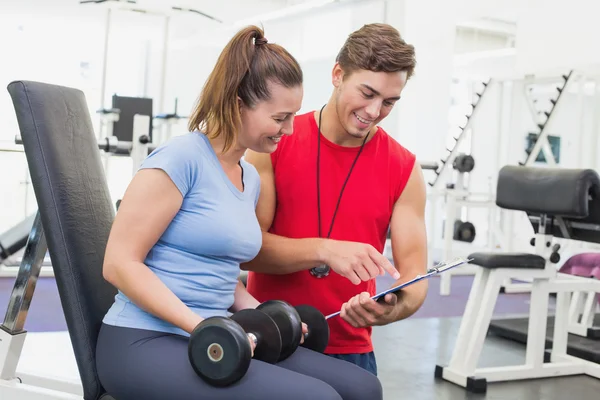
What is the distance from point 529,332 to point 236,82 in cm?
279

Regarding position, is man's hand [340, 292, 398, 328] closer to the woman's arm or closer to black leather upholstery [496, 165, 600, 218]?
the woman's arm

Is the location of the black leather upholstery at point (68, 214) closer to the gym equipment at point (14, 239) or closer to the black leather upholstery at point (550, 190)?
the gym equipment at point (14, 239)

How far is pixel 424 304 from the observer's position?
212 inches

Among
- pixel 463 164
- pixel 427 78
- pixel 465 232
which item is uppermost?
pixel 427 78

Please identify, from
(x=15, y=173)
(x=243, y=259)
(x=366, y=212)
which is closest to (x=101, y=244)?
(x=243, y=259)

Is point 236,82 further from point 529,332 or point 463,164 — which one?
point 463,164

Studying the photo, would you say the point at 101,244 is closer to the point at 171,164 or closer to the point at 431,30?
the point at 171,164

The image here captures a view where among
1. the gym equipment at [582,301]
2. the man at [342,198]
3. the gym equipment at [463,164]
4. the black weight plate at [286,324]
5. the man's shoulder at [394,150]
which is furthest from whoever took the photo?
the gym equipment at [463,164]

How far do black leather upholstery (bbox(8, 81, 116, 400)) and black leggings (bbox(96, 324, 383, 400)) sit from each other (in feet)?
0.29

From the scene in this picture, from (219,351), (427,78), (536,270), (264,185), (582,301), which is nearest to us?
(219,351)

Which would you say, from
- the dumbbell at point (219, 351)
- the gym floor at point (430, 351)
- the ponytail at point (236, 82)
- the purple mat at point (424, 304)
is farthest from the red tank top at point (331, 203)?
the purple mat at point (424, 304)

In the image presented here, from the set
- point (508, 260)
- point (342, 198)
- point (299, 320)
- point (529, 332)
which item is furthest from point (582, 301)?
point (299, 320)

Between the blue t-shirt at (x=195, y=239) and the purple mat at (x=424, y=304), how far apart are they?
3.02 metres

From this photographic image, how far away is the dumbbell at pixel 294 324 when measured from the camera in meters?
1.32
